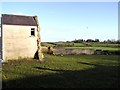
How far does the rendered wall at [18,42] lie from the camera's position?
98.3 feet

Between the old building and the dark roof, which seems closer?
the old building

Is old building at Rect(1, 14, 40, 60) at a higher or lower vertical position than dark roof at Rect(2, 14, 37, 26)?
lower

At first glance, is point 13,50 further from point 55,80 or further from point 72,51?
point 72,51

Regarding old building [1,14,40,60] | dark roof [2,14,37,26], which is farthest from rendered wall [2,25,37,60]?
dark roof [2,14,37,26]

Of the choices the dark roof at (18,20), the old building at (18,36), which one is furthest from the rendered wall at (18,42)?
the dark roof at (18,20)

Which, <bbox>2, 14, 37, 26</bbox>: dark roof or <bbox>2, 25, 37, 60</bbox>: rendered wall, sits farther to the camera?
<bbox>2, 14, 37, 26</bbox>: dark roof

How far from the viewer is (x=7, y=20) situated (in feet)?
102

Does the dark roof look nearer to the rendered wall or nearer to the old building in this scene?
the old building

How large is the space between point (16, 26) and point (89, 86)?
18929mm

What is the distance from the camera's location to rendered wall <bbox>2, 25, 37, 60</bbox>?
2995cm

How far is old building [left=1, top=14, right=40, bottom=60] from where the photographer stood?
29.9m

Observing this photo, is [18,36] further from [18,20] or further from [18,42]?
[18,20]

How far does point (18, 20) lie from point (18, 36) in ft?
8.65

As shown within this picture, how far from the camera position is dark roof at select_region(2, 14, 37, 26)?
3082 centimetres
